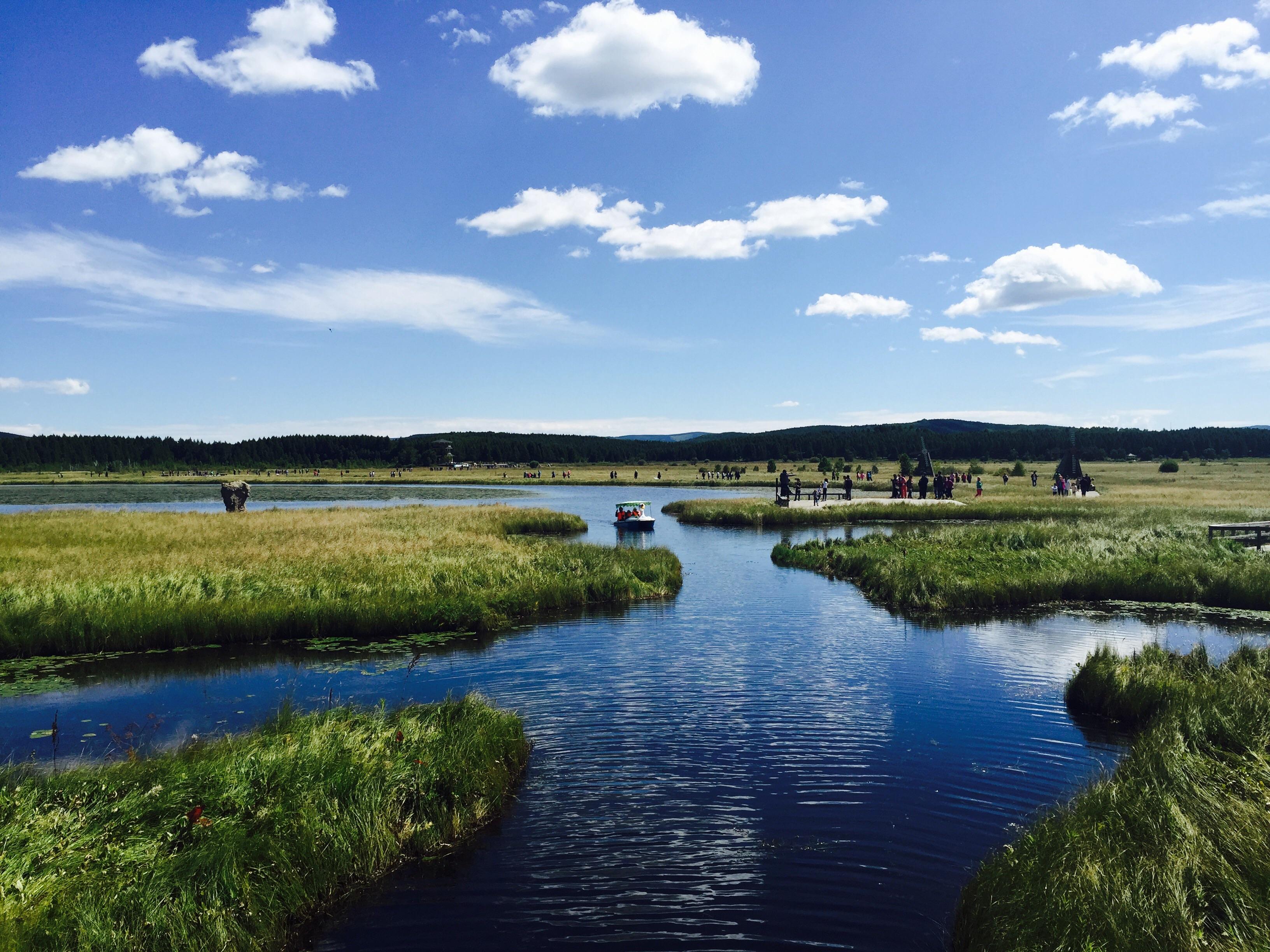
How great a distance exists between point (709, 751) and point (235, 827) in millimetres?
7586

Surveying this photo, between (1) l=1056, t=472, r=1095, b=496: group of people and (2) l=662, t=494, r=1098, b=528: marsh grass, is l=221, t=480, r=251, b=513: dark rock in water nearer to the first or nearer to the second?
(2) l=662, t=494, r=1098, b=528: marsh grass

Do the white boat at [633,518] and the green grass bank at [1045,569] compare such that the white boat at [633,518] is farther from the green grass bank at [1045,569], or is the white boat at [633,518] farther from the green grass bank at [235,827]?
the green grass bank at [235,827]

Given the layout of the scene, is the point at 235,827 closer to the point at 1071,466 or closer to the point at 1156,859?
the point at 1156,859

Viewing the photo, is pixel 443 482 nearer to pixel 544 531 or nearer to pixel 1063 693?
pixel 544 531

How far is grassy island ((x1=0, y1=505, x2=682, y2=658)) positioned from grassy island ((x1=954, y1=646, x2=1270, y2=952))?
17.8 metres

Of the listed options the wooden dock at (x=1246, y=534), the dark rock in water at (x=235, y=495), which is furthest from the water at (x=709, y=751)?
the dark rock in water at (x=235, y=495)

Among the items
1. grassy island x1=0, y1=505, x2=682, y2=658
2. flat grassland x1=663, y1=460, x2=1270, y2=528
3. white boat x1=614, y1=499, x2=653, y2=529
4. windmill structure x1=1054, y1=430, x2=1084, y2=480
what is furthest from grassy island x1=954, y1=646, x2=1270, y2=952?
windmill structure x1=1054, y1=430, x2=1084, y2=480

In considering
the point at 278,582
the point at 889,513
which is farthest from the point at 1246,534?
the point at 278,582

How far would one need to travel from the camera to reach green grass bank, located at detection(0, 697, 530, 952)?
751 centimetres

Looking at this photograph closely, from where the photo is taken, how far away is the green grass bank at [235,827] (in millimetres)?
7508

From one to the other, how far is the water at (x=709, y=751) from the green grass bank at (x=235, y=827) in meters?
0.58

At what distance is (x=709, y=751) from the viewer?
45.2 feet

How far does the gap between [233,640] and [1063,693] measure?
21.7 meters

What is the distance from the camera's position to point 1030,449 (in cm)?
19850
